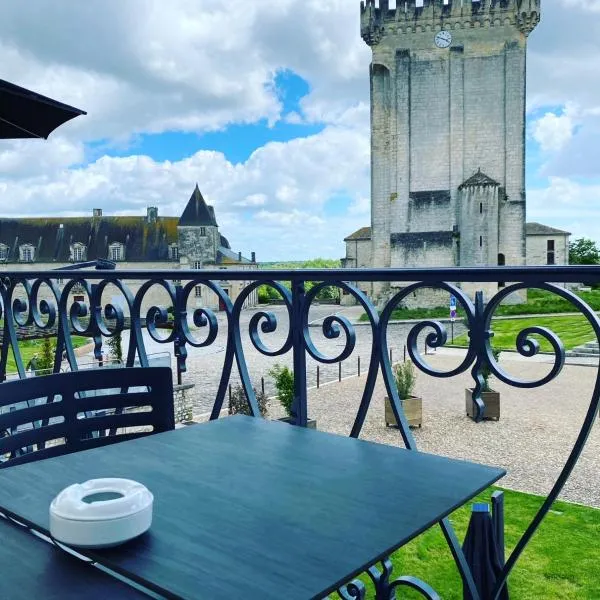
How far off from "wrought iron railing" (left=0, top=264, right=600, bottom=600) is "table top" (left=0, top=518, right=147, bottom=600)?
1128mm

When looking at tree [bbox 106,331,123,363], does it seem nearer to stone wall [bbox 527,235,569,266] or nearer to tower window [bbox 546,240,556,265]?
stone wall [bbox 527,235,569,266]

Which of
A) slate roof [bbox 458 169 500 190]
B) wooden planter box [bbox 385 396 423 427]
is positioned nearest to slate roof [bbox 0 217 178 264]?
slate roof [bbox 458 169 500 190]

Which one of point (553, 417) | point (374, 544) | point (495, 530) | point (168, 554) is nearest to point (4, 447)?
point (168, 554)

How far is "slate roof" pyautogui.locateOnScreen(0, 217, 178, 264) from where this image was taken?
5403 centimetres

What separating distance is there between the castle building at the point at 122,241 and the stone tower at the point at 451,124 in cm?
1694

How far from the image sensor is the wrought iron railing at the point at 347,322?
1799mm

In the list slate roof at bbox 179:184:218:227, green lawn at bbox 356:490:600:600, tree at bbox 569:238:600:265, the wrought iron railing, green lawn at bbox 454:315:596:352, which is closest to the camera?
the wrought iron railing

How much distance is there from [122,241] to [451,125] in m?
29.5

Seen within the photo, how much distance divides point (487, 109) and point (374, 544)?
44.2 m

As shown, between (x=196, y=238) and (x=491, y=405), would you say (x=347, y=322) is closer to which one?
(x=491, y=405)

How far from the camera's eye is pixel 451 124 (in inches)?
1639

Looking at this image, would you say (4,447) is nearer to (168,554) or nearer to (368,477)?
(168,554)

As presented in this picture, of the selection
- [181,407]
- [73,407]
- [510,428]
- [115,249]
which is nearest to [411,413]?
[510,428]

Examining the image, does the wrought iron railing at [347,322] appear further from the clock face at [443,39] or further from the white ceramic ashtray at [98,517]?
the clock face at [443,39]
